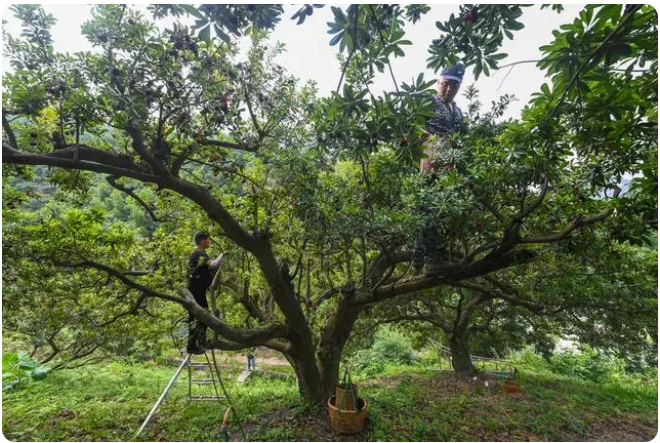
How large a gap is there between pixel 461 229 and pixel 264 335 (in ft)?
9.98

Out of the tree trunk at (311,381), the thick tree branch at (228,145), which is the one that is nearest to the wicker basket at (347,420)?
the tree trunk at (311,381)

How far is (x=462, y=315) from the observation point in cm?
779

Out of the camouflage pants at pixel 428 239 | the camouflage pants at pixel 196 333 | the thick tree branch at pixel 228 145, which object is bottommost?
the camouflage pants at pixel 196 333

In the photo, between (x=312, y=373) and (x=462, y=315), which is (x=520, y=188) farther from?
(x=462, y=315)

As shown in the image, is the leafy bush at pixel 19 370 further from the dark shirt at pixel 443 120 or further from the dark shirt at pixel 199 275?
the dark shirt at pixel 443 120

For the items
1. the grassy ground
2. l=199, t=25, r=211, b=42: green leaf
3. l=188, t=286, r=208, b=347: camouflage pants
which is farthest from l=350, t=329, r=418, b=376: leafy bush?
l=199, t=25, r=211, b=42: green leaf

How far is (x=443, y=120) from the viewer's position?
3449mm

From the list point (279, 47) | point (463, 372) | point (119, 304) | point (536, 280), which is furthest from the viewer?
point (463, 372)

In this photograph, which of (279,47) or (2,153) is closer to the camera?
(2,153)

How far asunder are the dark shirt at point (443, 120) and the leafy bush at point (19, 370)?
26.0 feet

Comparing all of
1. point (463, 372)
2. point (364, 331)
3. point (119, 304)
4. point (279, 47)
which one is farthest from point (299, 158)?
point (463, 372)

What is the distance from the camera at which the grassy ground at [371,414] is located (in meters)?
4.58

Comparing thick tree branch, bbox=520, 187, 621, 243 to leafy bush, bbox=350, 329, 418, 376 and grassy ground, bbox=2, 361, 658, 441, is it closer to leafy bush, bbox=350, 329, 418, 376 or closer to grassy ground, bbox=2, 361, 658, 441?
grassy ground, bbox=2, 361, 658, 441

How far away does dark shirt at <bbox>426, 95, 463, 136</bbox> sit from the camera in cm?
338
